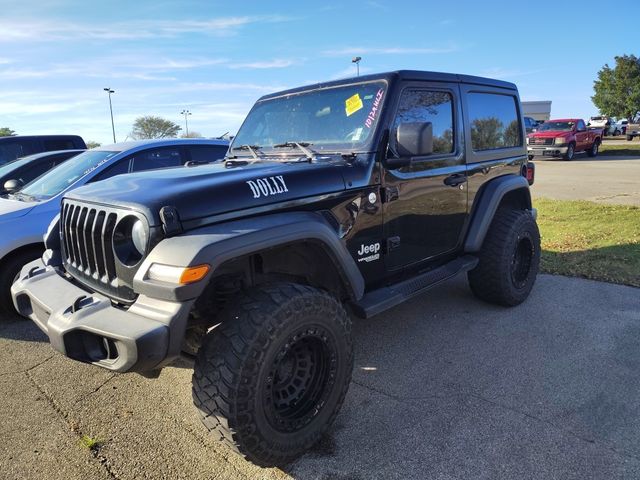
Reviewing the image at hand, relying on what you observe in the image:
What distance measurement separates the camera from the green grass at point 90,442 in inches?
103

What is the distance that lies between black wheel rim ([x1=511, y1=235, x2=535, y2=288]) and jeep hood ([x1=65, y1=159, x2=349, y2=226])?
2.42 meters

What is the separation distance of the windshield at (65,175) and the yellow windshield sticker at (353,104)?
10.3ft

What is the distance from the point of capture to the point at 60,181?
16.5 feet

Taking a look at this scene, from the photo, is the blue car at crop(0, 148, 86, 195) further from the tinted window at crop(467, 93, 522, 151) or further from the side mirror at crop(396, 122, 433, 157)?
the tinted window at crop(467, 93, 522, 151)

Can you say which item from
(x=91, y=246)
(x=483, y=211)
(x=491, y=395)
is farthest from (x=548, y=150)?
(x=91, y=246)

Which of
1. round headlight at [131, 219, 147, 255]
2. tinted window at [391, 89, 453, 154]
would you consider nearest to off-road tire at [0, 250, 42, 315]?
round headlight at [131, 219, 147, 255]

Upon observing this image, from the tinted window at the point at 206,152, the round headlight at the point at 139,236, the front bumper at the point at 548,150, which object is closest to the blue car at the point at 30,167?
the tinted window at the point at 206,152

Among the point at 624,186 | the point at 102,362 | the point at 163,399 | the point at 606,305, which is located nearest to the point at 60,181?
the point at 163,399

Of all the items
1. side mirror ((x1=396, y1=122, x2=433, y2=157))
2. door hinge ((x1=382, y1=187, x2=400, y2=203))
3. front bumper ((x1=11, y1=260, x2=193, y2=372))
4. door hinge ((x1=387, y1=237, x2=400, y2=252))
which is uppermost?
side mirror ((x1=396, y1=122, x2=433, y2=157))

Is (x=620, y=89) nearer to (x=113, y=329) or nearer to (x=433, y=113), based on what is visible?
(x=433, y=113)

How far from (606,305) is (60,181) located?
5701mm

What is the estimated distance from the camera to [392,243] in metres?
3.30

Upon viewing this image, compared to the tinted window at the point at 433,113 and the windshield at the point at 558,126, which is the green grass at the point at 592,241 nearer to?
the tinted window at the point at 433,113

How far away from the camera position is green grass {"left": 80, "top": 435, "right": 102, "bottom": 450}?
8.55ft
